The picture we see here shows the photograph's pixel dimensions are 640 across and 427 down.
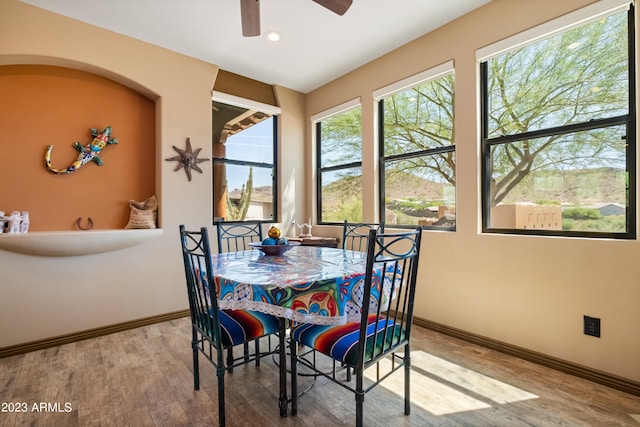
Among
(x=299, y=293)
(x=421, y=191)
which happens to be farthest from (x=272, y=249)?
(x=421, y=191)

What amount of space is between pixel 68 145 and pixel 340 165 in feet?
9.21

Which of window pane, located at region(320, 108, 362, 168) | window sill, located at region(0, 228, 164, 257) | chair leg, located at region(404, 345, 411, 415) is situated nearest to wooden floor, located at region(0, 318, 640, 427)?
chair leg, located at region(404, 345, 411, 415)

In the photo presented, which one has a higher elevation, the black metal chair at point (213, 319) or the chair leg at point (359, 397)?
the black metal chair at point (213, 319)

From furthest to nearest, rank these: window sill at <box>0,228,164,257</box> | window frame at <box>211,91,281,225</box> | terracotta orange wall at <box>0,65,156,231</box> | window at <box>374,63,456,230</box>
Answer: window frame at <box>211,91,281,225</box> → window at <box>374,63,456,230</box> → terracotta orange wall at <box>0,65,156,231</box> → window sill at <box>0,228,164,257</box>

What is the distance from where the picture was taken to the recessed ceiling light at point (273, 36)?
2.88 m

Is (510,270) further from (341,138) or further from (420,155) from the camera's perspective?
(341,138)

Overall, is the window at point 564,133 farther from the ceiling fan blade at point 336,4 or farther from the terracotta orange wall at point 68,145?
the terracotta orange wall at point 68,145

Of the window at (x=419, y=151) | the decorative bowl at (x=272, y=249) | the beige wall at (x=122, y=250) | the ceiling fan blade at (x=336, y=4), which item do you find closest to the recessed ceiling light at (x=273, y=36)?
the beige wall at (x=122, y=250)

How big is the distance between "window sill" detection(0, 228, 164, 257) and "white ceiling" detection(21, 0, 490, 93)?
1.86 meters

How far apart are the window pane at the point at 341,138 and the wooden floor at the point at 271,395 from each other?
7.79 feet

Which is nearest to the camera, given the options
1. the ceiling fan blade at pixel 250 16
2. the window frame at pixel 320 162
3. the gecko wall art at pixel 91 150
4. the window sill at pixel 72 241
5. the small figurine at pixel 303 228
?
the ceiling fan blade at pixel 250 16

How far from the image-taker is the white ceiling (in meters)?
2.51

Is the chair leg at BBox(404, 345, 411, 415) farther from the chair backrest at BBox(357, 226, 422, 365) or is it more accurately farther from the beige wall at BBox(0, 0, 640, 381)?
the beige wall at BBox(0, 0, 640, 381)

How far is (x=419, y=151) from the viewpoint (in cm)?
311
